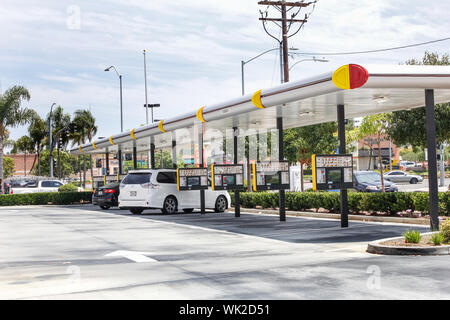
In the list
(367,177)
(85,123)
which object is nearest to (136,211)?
(367,177)

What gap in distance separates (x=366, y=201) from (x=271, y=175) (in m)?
3.15

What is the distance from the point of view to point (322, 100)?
16.2 metres

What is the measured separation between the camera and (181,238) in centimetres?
1479

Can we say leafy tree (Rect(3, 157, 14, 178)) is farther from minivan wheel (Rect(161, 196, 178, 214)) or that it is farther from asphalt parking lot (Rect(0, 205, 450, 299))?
asphalt parking lot (Rect(0, 205, 450, 299))

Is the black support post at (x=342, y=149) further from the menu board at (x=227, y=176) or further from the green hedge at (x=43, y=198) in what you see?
the green hedge at (x=43, y=198)

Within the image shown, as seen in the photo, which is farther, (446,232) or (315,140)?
(315,140)

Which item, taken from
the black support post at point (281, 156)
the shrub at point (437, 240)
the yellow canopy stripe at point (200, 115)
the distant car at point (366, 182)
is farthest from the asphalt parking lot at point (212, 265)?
the distant car at point (366, 182)

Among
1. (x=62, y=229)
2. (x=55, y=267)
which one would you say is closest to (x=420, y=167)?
(x=62, y=229)

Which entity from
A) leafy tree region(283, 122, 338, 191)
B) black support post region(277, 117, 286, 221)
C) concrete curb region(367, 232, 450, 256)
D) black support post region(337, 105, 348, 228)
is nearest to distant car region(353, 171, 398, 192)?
leafy tree region(283, 122, 338, 191)

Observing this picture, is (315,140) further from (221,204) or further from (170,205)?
(170,205)

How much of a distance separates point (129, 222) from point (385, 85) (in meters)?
10.3

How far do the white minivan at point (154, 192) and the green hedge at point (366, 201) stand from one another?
3.52 m

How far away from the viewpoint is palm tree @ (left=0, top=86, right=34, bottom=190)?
3984cm

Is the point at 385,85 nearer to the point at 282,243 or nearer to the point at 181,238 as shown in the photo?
the point at 282,243
